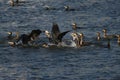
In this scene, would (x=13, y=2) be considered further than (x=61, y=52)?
Yes

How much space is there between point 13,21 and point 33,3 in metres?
13.1

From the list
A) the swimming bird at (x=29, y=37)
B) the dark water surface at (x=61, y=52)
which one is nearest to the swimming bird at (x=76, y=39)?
the dark water surface at (x=61, y=52)

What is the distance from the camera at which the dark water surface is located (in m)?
36.3

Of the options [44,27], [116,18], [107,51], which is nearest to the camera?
[107,51]

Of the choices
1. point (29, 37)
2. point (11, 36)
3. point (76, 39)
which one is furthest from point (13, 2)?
point (76, 39)

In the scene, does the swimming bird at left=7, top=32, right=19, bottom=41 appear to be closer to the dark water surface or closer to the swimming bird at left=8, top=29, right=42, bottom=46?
the dark water surface

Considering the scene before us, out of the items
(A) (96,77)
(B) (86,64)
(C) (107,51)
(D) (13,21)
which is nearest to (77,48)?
(C) (107,51)

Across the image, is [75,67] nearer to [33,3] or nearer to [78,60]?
[78,60]

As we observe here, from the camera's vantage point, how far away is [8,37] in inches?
1848

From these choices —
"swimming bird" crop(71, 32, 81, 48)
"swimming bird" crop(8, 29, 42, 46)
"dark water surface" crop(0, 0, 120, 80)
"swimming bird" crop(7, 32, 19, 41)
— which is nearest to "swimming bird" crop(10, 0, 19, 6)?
"dark water surface" crop(0, 0, 120, 80)

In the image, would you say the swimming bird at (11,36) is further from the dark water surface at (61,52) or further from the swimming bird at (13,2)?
the swimming bird at (13,2)

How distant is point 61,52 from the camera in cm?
4238

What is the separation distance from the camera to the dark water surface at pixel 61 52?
36.3 m

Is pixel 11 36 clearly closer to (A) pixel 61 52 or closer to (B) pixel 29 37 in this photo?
(B) pixel 29 37
